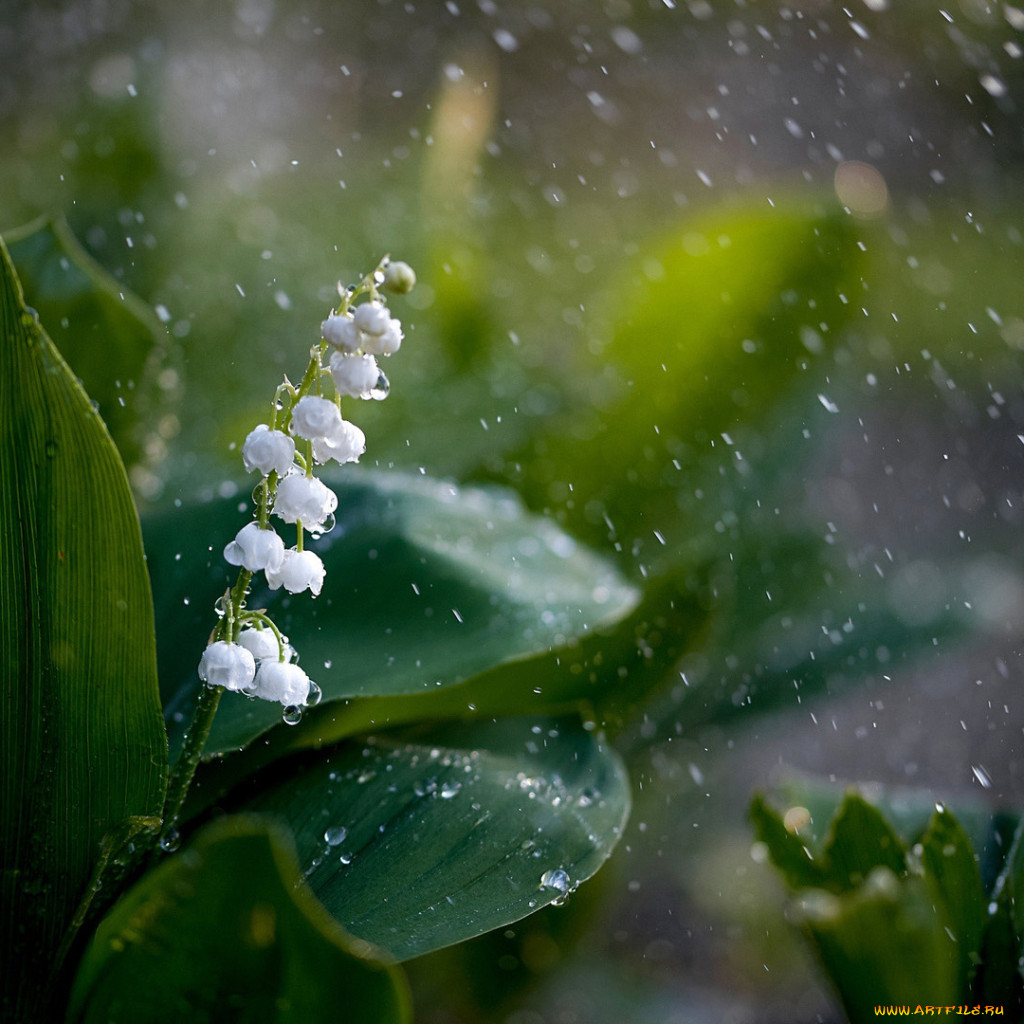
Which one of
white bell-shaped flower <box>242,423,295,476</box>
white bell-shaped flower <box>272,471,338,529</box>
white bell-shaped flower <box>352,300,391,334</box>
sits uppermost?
white bell-shaped flower <box>352,300,391,334</box>

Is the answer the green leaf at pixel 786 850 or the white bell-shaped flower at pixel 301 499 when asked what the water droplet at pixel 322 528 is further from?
the green leaf at pixel 786 850

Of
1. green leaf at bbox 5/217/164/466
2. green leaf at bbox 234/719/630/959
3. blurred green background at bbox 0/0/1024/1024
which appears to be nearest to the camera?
green leaf at bbox 234/719/630/959

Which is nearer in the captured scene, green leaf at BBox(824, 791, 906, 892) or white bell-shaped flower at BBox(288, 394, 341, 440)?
white bell-shaped flower at BBox(288, 394, 341, 440)

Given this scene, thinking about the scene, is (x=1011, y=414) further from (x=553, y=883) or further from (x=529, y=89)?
(x=553, y=883)

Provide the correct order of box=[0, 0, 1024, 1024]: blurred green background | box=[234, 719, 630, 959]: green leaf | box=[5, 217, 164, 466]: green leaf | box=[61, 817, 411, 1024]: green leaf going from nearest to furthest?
box=[61, 817, 411, 1024]: green leaf
box=[234, 719, 630, 959]: green leaf
box=[5, 217, 164, 466]: green leaf
box=[0, 0, 1024, 1024]: blurred green background

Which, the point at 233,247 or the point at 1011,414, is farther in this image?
the point at 1011,414

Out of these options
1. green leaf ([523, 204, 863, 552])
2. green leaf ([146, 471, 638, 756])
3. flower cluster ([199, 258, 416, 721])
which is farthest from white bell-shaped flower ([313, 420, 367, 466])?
green leaf ([523, 204, 863, 552])

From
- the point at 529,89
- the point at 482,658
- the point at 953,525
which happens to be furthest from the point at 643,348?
the point at 529,89

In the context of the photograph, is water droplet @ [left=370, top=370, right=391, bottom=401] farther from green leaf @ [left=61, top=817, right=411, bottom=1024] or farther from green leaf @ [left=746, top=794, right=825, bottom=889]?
green leaf @ [left=746, top=794, right=825, bottom=889]
